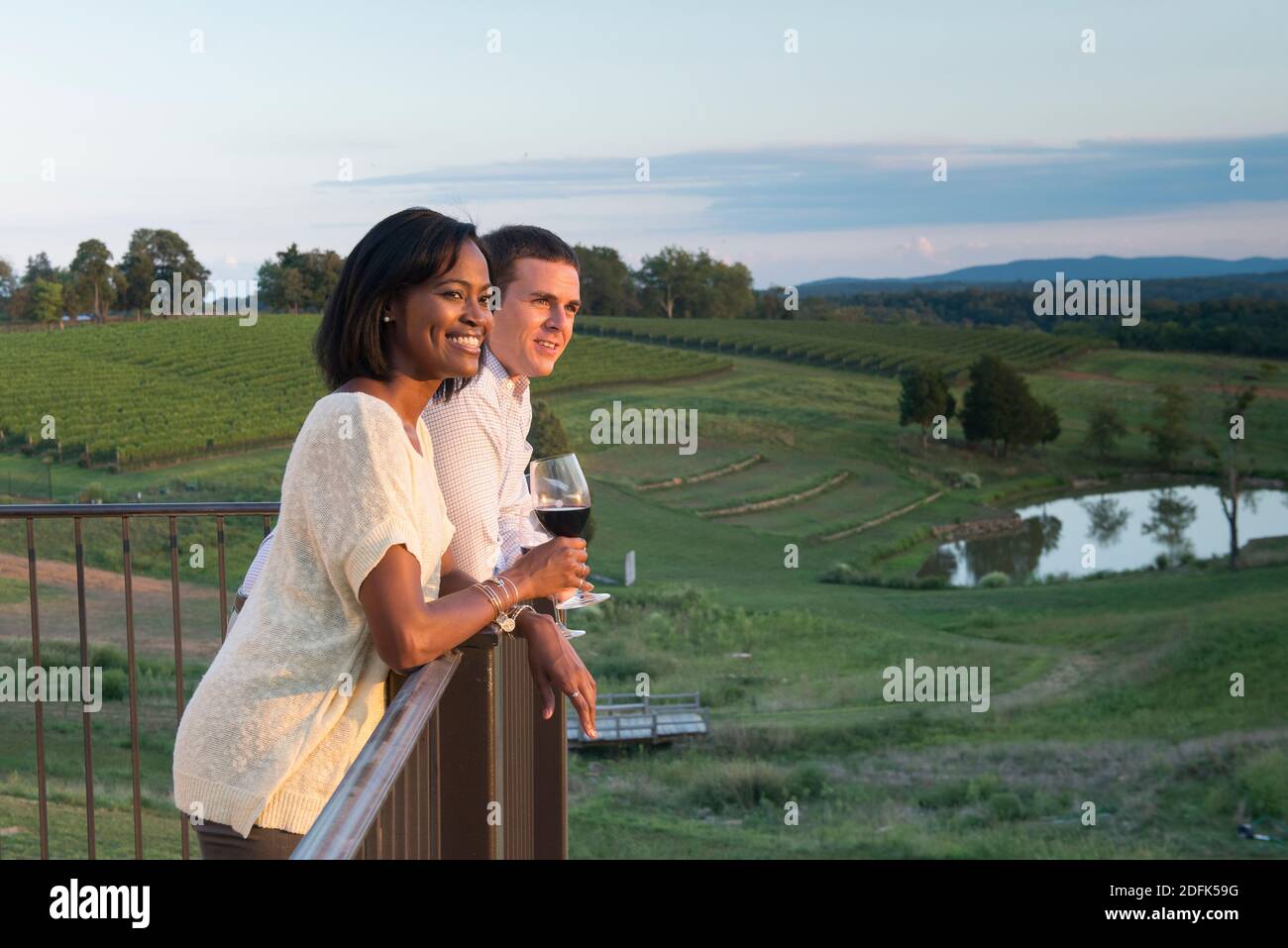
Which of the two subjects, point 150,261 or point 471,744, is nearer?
point 471,744

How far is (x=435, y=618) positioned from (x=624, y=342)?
61949 millimetres

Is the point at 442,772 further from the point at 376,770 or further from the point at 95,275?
the point at 95,275

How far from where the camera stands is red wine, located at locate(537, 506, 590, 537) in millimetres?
2330

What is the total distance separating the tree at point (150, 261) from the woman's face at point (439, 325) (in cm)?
4223

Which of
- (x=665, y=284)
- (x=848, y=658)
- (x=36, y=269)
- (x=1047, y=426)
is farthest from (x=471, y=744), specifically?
(x=665, y=284)

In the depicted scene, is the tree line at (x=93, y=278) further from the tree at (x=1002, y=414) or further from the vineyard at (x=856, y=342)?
the tree at (x=1002, y=414)

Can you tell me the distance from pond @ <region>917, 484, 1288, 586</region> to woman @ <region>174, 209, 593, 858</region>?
142 feet

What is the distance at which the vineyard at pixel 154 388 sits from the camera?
41.1m

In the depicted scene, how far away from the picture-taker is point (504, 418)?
2248 mm

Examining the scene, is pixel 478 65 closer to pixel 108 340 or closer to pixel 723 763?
pixel 108 340

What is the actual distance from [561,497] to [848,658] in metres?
30.6

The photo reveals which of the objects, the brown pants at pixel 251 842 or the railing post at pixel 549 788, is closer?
the brown pants at pixel 251 842

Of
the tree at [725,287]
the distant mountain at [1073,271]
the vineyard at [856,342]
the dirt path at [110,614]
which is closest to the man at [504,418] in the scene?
the dirt path at [110,614]
